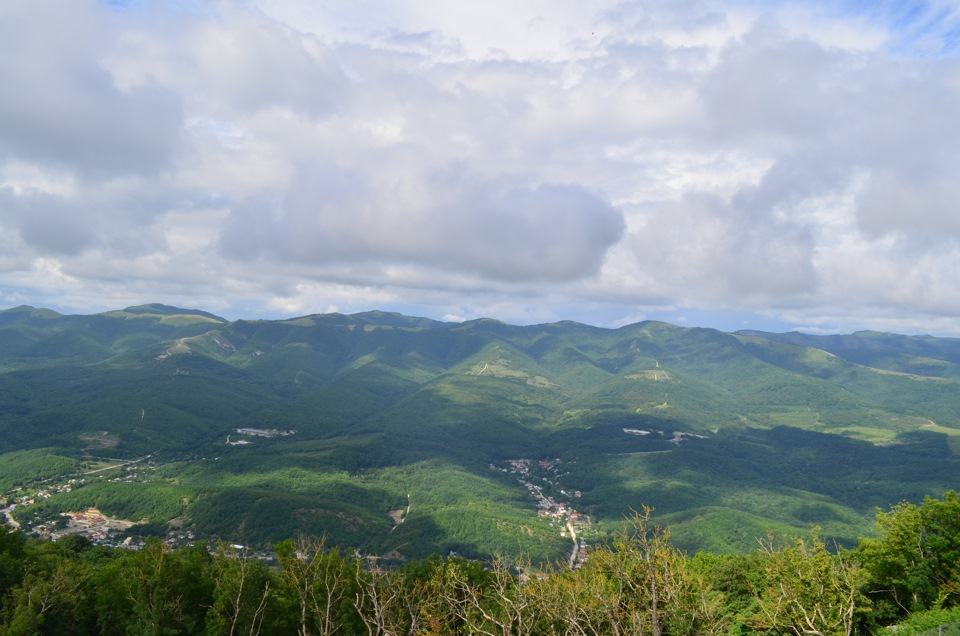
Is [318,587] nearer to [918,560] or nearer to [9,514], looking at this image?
[918,560]

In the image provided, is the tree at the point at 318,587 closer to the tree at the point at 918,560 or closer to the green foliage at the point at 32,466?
the tree at the point at 918,560

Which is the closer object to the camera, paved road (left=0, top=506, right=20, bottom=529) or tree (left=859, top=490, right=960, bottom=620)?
tree (left=859, top=490, right=960, bottom=620)

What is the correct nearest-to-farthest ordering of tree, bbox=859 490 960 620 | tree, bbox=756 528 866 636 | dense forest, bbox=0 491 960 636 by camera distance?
tree, bbox=756 528 866 636, dense forest, bbox=0 491 960 636, tree, bbox=859 490 960 620

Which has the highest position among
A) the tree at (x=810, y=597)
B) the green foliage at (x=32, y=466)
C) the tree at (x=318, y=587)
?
the tree at (x=810, y=597)

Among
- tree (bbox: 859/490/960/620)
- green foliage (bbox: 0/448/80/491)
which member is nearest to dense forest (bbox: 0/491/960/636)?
tree (bbox: 859/490/960/620)

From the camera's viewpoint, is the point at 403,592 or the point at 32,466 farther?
the point at 32,466

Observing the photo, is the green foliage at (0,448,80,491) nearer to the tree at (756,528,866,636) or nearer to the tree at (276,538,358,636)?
the tree at (276,538,358,636)

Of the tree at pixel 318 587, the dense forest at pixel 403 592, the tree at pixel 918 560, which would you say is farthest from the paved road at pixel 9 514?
the tree at pixel 918 560

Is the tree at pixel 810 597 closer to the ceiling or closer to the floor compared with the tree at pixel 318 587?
closer to the ceiling

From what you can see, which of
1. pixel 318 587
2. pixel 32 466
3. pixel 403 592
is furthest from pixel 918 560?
pixel 32 466

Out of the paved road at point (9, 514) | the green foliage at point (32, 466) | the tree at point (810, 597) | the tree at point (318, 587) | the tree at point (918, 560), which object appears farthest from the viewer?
the green foliage at point (32, 466)

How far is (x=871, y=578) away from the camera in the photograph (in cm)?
4316

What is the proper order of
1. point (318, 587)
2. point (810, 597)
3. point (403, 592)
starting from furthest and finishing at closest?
1. point (318, 587)
2. point (403, 592)
3. point (810, 597)

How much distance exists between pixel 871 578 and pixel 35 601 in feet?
218
